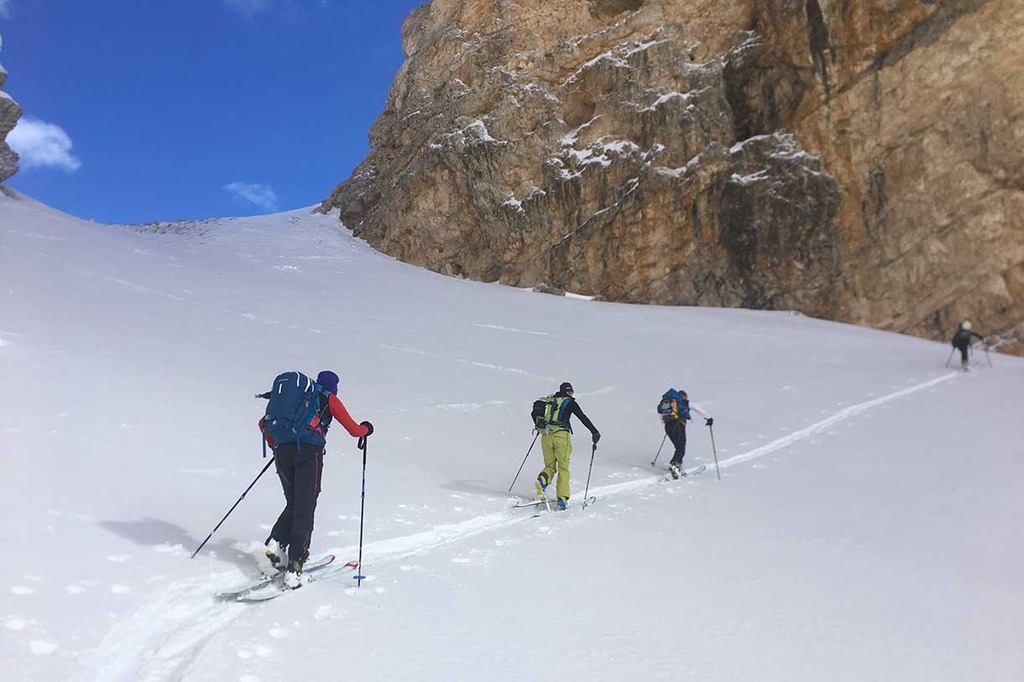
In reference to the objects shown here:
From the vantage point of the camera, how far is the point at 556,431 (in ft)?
25.2

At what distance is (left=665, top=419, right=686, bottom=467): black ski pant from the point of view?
31.0 feet

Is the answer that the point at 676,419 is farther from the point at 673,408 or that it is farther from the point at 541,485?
the point at 541,485

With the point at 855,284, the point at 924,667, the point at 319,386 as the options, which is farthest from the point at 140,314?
the point at 855,284

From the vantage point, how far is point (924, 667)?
3.58 metres

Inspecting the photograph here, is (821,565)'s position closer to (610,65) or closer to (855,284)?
(855,284)

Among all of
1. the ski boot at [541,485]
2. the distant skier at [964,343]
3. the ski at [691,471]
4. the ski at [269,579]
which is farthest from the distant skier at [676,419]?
the distant skier at [964,343]

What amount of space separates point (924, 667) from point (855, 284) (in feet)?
97.2

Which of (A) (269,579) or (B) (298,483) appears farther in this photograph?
(B) (298,483)

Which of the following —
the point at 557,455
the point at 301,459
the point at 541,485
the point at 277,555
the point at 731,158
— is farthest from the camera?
the point at 731,158

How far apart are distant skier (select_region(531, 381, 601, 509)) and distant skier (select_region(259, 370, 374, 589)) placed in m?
3.01

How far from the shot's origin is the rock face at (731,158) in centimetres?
2792

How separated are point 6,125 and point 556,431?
120ft

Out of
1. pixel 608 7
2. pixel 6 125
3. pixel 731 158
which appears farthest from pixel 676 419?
pixel 608 7

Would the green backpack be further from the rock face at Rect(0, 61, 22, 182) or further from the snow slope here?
the rock face at Rect(0, 61, 22, 182)
